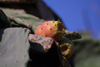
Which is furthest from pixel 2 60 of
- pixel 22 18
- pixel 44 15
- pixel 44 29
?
pixel 44 15

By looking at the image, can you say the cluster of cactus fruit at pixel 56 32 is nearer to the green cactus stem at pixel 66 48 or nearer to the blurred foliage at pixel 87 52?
the green cactus stem at pixel 66 48

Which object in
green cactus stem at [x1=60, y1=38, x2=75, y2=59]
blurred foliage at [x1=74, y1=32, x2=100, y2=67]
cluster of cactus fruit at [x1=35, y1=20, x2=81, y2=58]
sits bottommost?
blurred foliage at [x1=74, y1=32, x2=100, y2=67]

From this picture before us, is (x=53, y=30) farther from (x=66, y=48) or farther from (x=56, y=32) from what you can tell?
(x=66, y=48)

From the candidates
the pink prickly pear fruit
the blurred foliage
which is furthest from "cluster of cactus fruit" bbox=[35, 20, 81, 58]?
the blurred foliage

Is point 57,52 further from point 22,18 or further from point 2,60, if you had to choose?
point 22,18

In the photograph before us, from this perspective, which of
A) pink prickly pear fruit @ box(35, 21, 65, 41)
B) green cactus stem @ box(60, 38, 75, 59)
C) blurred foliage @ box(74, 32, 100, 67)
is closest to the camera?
pink prickly pear fruit @ box(35, 21, 65, 41)

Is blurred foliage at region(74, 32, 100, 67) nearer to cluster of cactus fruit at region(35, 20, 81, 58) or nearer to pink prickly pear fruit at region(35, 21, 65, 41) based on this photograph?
cluster of cactus fruit at region(35, 20, 81, 58)

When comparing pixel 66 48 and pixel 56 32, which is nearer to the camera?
pixel 56 32

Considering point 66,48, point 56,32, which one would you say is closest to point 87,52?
point 66,48

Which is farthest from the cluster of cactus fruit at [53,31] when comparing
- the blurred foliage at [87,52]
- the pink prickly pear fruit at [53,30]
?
the blurred foliage at [87,52]

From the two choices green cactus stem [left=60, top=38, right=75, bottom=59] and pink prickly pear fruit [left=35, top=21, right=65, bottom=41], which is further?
green cactus stem [left=60, top=38, right=75, bottom=59]

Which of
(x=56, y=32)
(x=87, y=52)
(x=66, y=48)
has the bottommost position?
(x=87, y=52)
